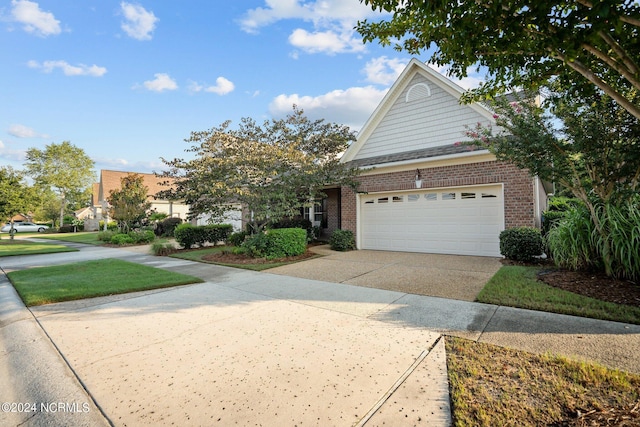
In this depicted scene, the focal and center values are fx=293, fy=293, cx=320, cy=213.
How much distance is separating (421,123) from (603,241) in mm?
7235

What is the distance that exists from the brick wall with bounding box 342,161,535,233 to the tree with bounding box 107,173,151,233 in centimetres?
1388

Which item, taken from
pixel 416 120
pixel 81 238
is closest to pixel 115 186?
pixel 81 238

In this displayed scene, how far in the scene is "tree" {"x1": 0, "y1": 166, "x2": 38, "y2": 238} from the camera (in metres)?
17.4

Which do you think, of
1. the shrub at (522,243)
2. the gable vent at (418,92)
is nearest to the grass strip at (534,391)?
the shrub at (522,243)

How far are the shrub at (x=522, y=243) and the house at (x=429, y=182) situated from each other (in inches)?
33.3

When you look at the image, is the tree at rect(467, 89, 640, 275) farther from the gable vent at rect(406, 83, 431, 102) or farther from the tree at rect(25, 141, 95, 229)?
the tree at rect(25, 141, 95, 229)

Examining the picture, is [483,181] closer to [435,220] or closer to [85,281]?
[435,220]

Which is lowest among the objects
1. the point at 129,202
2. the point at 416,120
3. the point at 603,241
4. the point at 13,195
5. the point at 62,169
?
the point at 603,241

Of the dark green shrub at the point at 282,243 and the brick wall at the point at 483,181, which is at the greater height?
the brick wall at the point at 483,181

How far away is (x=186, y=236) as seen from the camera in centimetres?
1342

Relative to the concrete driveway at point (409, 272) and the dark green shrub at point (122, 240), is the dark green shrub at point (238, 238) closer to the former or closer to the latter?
the concrete driveway at point (409, 272)

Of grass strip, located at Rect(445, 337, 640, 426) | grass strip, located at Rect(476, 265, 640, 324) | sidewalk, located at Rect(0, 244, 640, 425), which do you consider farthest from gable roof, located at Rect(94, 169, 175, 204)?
grass strip, located at Rect(445, 337, 640, 426)

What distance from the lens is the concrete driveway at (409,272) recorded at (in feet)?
18.3

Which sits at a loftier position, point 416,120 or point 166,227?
point 416,120
